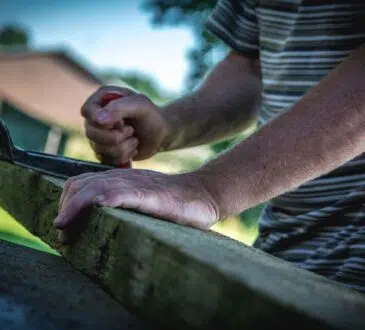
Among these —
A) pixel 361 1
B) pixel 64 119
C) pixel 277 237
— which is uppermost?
pixel 361 1

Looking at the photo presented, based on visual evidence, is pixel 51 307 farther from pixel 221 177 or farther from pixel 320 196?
pixel 320 196

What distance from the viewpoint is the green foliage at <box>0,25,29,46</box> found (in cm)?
6318

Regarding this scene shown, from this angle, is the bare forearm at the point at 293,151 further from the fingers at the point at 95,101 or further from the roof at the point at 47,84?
the roof at the point at 47,84

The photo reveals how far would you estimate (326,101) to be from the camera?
1325 millimetres

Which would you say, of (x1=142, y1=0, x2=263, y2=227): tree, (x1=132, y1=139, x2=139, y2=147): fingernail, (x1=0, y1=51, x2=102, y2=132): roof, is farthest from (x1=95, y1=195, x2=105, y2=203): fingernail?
(x1=0, y1=51, x2=102, y2=132): roof

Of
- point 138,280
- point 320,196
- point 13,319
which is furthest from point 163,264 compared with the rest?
point 320,196

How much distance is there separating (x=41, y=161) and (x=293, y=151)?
730 millimetres

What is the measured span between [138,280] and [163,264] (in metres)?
0.08

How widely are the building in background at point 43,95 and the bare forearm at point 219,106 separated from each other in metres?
17.7

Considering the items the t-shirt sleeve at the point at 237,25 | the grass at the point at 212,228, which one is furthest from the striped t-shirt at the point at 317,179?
the grass at the point at 212,228

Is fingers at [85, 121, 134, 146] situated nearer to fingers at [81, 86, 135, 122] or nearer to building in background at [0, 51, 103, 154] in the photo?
fingers at [81, 86, 135, 122]

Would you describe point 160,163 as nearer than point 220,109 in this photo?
No

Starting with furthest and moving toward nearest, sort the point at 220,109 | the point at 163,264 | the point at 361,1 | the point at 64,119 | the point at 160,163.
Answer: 1. the point at 64,119
2. the point at 160,163
3. the point at 220,109
4. the point at 361,1
5. the point at 163,264

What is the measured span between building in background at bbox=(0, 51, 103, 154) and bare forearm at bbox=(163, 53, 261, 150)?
698 inches
